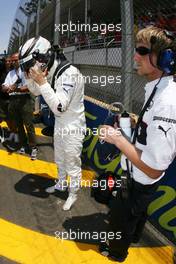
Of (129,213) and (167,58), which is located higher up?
(167,58)

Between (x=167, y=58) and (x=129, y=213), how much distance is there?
4.21 ft

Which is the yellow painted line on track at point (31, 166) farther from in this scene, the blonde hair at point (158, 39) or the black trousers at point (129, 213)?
the blonde hair at point (158, 39)

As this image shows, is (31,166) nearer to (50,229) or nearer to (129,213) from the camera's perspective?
(50,229)

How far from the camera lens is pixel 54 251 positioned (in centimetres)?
366

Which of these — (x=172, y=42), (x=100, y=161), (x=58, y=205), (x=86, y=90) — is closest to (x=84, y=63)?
(x=86, y=90)

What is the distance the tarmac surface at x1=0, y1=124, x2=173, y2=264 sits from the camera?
356 cm

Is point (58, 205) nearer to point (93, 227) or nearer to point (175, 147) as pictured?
Result: point (93, 227)

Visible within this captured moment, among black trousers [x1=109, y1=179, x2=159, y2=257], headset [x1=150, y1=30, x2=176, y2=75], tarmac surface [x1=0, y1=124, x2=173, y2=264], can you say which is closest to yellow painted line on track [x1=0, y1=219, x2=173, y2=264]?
tarmac surface [x1=0, y1=124, x2=173, y2=264]

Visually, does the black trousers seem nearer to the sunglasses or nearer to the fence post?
the sunglasses

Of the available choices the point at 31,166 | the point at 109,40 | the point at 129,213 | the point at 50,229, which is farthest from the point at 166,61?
the point at 109,40

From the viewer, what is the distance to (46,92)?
3.72 m

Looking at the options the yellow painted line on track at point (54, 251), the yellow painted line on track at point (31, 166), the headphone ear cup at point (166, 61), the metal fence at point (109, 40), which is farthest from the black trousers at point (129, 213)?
the yellow painted line on track at point (31, 166)

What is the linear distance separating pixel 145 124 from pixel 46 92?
1.42 meters

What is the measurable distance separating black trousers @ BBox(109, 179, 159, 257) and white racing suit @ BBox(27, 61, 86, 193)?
4.24 feet
